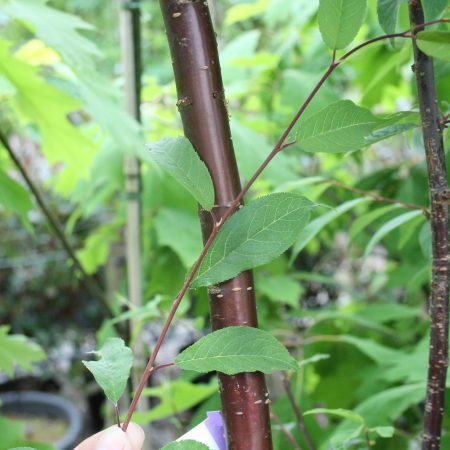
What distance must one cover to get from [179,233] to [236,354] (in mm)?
506

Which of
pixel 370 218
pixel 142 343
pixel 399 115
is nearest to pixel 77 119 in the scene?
pixel 142 343

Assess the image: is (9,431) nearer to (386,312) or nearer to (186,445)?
(186,445)

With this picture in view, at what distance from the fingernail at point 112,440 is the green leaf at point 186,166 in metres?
0.09

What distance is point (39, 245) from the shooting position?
230 cm

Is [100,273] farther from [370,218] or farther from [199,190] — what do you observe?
[199,190]

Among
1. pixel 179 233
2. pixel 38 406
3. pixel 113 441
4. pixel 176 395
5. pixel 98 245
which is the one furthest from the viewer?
pixel 38 406

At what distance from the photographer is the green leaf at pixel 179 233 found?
72 cm

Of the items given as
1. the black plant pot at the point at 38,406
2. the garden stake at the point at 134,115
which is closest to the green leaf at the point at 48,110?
the garden stake at the point at 134,115

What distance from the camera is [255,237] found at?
239mm

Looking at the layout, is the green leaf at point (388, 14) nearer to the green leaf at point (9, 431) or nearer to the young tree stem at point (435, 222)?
the young tree stem at point (435, 222)

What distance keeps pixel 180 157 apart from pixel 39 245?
217 centimetres

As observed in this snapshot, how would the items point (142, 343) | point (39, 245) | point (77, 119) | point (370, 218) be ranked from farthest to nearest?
point (39, 245), point (77, 119), point (142, 343), point (370, 218)

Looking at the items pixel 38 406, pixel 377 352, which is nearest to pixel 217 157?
pixel 377 352

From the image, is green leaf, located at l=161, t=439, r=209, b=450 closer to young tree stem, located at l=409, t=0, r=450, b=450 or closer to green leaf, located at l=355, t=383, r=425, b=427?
young tree stem, located at l=409, t=0, r=450, b=450
